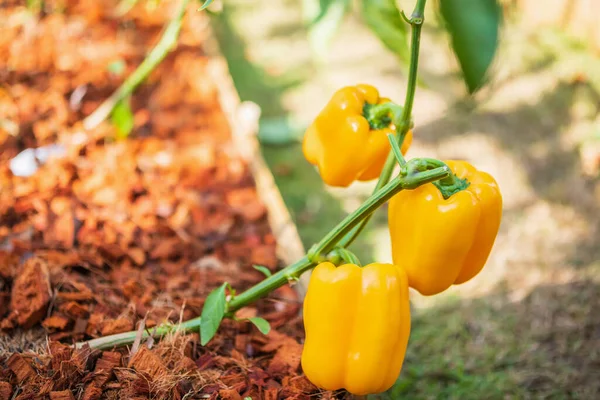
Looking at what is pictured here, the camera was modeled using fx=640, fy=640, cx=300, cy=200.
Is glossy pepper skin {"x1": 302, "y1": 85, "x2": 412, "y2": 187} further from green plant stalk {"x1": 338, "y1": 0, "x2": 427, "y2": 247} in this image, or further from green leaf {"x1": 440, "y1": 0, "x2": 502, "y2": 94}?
green leaf {"x1": 440, "y1": 0, "x2": 502, "y2": 94}

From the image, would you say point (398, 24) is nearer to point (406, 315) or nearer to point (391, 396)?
point (406, 315)

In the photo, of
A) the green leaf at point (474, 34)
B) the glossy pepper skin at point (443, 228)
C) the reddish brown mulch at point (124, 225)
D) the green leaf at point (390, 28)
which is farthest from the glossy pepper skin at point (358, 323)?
the green leaf at point (390, 28)

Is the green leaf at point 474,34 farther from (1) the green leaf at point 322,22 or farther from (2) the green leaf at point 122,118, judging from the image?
(2) the green leaf at point 122,118

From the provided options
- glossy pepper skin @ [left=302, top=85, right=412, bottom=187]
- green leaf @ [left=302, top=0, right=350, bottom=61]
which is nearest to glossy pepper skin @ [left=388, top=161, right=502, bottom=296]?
glossy pepper skin @ [left=302, top=85, right=412, bottom=187]

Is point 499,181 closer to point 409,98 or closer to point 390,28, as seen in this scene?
point 390,28

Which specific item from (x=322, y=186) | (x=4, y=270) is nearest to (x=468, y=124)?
(x=322, y=186)
